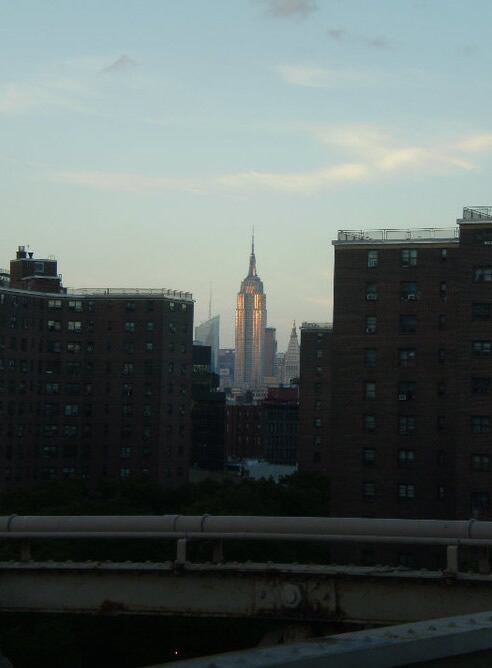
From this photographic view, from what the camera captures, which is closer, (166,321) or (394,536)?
(394,536)

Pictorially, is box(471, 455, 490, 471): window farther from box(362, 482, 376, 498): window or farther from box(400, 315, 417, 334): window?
box(400, 315, 417, 334): window

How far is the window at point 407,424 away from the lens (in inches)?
3002

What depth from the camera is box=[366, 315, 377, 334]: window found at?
254 ft

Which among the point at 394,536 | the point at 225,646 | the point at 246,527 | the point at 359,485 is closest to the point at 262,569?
the point at 246,527

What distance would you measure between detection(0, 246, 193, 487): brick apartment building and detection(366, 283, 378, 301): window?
187 ft

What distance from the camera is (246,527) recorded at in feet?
54.2

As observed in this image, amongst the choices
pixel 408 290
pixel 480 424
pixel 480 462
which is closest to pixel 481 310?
pixel 480 424

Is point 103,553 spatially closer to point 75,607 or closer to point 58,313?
point 75,607

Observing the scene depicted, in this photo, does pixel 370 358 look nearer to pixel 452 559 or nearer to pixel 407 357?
pixel 407 357

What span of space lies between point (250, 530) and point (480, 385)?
53794mm

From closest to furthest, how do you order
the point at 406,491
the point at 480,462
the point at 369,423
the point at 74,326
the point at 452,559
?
the point at 452,559 → the point at 480,462 → the point at 406,491 → the point at 369,423 → the point at 74,326

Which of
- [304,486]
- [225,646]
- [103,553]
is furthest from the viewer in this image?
[304,486]

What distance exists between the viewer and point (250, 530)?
16500 mm

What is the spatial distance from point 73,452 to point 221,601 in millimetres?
116344
